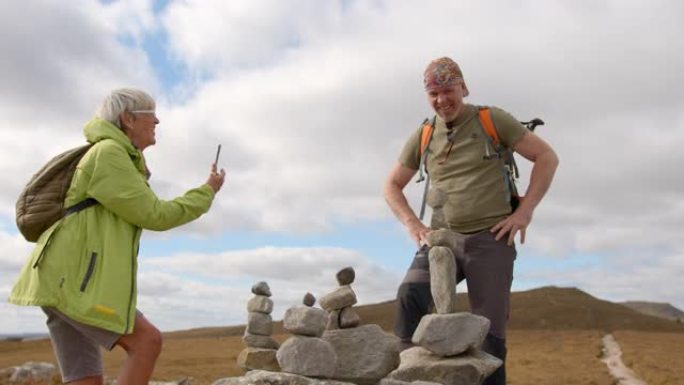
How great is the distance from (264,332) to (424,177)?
396 inches

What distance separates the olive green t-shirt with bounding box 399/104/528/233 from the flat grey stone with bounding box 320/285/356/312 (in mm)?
1515

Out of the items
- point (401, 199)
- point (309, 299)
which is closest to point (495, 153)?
point (401, 199)

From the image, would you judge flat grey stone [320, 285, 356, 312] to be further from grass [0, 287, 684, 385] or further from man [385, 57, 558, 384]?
grass [0, 287, 684, 385]

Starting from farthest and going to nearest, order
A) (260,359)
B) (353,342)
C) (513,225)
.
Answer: (260,359)
(353,342)
(513,225)

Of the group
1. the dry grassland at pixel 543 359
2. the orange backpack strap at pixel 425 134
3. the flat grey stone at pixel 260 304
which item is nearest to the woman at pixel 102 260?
the orange backpack strap at pixel 425 134

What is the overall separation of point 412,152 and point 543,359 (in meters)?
28.6

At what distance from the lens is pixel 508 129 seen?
759cm

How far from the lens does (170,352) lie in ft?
148

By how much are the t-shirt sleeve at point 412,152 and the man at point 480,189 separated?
12.9 inches

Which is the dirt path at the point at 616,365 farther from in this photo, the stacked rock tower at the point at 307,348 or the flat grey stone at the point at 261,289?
the stacked rock tower at the point at 307,348

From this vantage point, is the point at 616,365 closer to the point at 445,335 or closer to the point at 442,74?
the point at 445,335

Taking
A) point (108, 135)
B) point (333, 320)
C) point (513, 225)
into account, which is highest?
point (108, 135)

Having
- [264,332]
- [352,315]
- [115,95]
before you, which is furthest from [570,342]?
[115,95]

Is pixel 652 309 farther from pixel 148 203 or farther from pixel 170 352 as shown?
pixel 148 203
